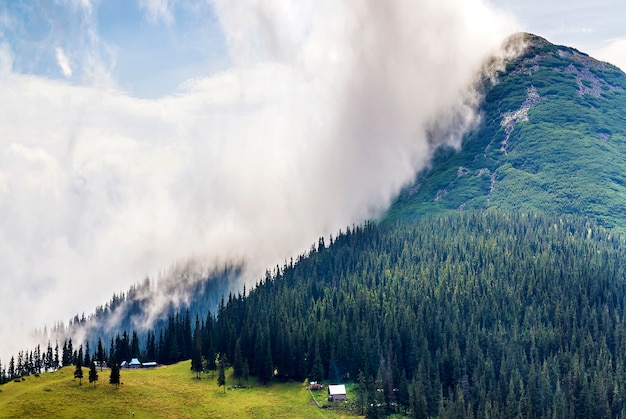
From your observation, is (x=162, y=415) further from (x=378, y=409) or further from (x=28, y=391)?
(x=378, y=409)

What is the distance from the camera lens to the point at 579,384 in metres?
191

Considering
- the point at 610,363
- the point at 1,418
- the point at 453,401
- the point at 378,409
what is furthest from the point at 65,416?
the point at 610,363

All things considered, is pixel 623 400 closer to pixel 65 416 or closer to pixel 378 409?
pixel 378 409

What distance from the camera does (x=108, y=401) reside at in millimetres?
199000

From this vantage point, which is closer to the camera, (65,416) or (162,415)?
(65,416)

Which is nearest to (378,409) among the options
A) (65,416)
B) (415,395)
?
(415,395)

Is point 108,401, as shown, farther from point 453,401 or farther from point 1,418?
point 453,401

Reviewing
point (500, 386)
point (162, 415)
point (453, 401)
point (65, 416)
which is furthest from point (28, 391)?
point (500, 386)

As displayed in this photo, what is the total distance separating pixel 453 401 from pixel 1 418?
124793 mm

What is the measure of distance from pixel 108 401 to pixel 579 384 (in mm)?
136264

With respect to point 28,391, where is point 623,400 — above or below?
below

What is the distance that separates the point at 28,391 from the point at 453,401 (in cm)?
12419

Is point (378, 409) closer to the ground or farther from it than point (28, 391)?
closer to the ground

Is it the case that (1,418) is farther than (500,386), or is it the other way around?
(500,386)
